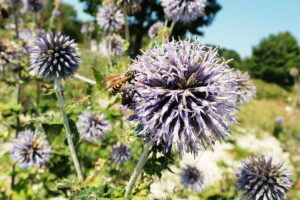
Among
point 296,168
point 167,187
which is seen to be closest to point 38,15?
point 167,187

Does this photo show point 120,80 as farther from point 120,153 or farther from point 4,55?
point 4,55

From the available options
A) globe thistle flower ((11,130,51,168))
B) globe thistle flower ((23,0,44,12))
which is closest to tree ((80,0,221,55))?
globe thistle flower ((23,0,44,12))

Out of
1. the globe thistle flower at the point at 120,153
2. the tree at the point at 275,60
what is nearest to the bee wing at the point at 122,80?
the globe thistle flower at the point at 120,153

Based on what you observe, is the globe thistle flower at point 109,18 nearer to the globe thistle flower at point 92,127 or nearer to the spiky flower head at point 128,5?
the spiky flower head at point 128,5

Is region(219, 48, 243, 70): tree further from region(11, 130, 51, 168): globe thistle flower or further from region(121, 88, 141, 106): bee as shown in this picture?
region(11, 130, 51, 168): globe thistle flower

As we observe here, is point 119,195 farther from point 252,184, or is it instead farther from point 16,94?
point 16,94

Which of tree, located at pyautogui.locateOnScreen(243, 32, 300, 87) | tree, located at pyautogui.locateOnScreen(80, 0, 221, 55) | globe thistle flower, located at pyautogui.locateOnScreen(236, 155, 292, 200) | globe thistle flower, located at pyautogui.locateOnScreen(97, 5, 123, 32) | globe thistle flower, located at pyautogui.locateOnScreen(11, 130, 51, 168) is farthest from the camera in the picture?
tree, located at pyautogui.locateOnScreen(243, 32, 300, 87)

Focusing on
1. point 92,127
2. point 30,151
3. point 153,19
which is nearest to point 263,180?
point 92,127

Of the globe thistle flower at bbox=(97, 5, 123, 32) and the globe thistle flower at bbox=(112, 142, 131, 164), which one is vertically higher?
the globe thistle flower at bbox=(97, 5, 123, 32)
